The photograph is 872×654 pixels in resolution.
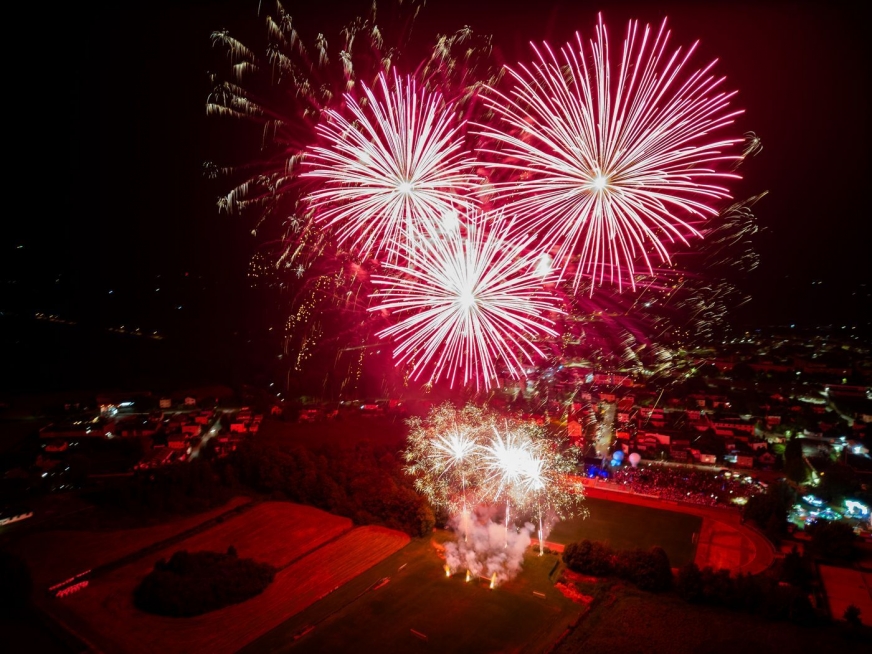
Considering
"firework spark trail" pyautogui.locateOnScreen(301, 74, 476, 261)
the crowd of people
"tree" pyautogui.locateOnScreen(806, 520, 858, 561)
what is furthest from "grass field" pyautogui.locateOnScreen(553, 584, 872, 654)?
"firework spark trail" pyautogui.locateOnScreen(301, 74, 476, 261)

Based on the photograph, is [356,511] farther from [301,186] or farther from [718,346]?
[718,346]

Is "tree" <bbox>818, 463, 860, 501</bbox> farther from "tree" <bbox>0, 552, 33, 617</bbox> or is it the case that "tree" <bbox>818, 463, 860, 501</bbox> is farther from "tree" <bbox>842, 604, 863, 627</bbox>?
"tree" <bbox>0, 552, 33, 617</bbox>

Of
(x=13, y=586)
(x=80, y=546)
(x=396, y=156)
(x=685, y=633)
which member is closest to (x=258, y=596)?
(x=13, y=586)

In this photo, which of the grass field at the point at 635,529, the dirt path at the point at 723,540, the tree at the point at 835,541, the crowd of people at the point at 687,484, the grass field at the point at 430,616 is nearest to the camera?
the grass field at the point at 430,616

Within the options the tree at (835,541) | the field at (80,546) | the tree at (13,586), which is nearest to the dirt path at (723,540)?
the tree at (835,541)

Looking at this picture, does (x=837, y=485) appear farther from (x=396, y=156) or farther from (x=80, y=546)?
(x=80, y=546)

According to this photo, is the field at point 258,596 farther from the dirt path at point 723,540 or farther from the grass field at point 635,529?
the dirt path at point 723,540
